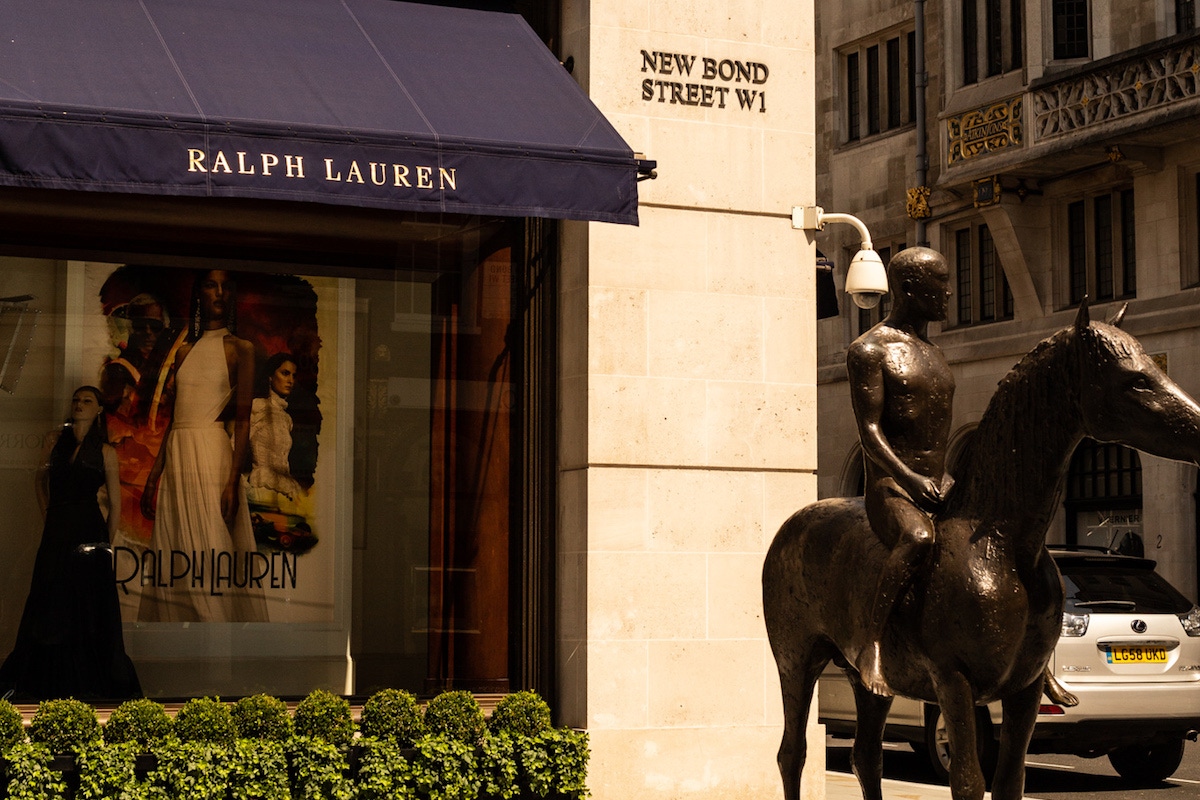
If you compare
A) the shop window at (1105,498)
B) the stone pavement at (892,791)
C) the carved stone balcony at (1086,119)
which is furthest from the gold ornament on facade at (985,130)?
the stone pavement at (892,791)

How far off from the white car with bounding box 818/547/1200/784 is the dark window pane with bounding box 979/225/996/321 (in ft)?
62.2

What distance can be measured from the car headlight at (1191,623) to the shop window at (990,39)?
62.1 feet

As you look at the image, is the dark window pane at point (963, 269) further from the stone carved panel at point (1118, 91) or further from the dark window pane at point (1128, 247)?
the stone carved panel at point (1118, 91)

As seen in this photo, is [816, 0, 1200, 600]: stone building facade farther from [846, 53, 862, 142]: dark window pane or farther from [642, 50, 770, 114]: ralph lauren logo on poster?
[642, 50, 770, 114]: ralph lauren logo on poster

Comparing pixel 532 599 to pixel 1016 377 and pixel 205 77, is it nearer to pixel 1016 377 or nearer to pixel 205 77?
pixel 205 77

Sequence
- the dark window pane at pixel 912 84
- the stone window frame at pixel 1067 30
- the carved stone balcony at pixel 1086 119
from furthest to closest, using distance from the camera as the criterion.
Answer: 1. the dark window pane at pixel 912 84
2. the stone window frame at pixel 1067 30
3. the carved stone balcony at pixel 1086 119

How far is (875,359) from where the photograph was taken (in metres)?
7.86

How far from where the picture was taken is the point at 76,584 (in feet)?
35.0

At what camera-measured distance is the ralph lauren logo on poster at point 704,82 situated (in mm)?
11766

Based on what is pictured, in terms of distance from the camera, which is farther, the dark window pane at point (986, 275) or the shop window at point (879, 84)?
the shop window at point (879, 84)

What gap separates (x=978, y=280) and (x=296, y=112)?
25455 millimetres

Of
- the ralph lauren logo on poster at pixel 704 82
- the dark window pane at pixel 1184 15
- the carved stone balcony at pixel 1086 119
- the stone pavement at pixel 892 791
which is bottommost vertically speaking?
the stone pavement at pixel 892 791

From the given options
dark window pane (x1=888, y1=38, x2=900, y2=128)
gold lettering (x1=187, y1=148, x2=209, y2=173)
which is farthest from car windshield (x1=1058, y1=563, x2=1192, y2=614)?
dark window pane (x1=888, y1=38, x2=900, y2=128)

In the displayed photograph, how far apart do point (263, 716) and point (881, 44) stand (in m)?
29.0
